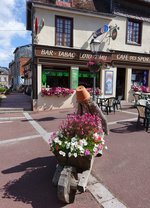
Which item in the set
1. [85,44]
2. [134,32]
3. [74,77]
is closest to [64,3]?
[85,44]

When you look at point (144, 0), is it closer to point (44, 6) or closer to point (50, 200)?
point (44, 6)

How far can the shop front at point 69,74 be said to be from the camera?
11.9 meters

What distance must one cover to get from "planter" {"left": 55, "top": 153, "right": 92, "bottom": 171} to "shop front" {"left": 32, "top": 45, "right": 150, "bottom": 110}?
8163mm

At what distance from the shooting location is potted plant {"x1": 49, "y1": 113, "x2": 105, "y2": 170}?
3.32 m

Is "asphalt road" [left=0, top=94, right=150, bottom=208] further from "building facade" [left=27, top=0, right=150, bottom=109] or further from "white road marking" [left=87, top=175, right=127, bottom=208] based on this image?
"building facade" [left=27, top=0, right=150, bottom=109]

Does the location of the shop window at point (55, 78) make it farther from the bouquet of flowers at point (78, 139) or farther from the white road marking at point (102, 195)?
the white road marking at point (102, 195)

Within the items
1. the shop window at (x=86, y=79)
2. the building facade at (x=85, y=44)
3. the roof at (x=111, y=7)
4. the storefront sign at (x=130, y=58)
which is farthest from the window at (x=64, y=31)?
the storefront sign at (x=130, y=58)

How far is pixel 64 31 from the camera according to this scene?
12.4 m

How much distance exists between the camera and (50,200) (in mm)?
3285

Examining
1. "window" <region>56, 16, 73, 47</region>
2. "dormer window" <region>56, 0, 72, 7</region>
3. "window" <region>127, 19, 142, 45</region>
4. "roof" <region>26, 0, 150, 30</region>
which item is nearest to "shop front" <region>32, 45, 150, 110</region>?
"window" <region>56, 16, 73, 47</region>

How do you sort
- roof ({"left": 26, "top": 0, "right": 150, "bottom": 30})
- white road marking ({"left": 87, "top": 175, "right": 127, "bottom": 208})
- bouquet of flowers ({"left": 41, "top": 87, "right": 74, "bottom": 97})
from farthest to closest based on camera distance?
roof ({"left": 26, "top": 0, "right": 150, "bottom": 30}) → bouquet of flowers ({"left": 41, "top": 87, "right": 74, "bottom": 97}) → white road marking ({"left": 87, "top": 175, "right": 127, "bottom": 208})

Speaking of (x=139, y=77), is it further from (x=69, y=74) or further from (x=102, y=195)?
(x=102, y=195)

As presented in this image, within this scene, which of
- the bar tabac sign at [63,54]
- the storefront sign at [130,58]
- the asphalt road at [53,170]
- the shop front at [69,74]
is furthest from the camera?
the storefront sign at [130,58]

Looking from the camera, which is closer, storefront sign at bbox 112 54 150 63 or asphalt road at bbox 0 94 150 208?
asphalt road at bbox 0 94 150 208
